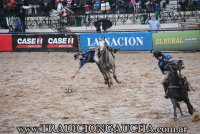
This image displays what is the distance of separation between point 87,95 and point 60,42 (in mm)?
11104

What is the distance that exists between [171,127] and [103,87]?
20.2 ft

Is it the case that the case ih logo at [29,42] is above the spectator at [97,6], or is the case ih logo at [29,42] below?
below

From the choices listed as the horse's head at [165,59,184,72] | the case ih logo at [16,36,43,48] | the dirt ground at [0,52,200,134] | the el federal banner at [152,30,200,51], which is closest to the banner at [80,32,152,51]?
the el federal banner at [152,30,200,51]

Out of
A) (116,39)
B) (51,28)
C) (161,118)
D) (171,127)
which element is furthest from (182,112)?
(51,28)

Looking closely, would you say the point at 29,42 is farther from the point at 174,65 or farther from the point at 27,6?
the point at 174,65

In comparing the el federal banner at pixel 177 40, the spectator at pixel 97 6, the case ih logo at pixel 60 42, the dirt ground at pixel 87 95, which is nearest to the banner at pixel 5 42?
the case ih logo at pixel 60 42

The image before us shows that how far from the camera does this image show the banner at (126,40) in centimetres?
2512

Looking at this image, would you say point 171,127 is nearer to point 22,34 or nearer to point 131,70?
point 131,70

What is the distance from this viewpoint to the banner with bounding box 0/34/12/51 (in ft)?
90.7

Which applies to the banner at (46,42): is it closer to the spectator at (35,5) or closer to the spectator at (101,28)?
the spectator at (101,28)

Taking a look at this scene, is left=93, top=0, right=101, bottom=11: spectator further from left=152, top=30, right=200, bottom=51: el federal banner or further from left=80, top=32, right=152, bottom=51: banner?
left=152, top=30, right=200, bottom=51: el federal banner

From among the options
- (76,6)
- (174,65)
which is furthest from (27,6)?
(174,65)

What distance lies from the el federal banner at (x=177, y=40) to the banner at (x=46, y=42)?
441 cm

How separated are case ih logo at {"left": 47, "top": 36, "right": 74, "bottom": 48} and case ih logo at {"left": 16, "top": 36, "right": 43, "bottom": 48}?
54 centimetres
